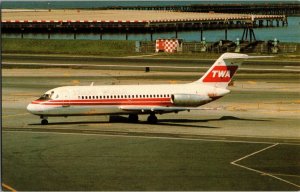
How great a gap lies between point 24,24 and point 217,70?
326 feet

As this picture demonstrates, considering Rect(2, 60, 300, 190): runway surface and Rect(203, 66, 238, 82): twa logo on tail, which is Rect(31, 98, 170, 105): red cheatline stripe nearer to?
Rect(2, 60, 300, 190): runway surface

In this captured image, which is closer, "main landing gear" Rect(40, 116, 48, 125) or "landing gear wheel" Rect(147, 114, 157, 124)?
"main landing gear" Rect(40, 116, 48, 125)

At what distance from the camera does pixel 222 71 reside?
60.4 metres

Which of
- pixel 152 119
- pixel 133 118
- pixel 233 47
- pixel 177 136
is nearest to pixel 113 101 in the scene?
pixel 133 118

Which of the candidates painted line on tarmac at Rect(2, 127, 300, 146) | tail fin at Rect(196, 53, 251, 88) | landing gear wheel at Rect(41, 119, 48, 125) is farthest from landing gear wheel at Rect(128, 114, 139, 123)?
landing gear wheel at Rect(41, 119, 48, 125)

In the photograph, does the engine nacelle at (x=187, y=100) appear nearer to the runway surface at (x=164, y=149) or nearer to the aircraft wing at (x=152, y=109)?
the aircraft wing at (x=152, y=109)

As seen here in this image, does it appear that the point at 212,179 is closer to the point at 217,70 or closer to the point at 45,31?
the point at 217,70

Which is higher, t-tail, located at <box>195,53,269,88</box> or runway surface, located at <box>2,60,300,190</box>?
t-tail, located at <box>195,53,269,88</box>

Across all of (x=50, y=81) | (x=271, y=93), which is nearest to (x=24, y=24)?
(x=50, y=81)

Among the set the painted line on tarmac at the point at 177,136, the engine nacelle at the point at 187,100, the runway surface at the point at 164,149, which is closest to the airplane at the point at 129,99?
the engine nacelle at the point at 187,100

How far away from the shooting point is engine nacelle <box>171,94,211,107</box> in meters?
57.9

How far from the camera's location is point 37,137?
5250cm

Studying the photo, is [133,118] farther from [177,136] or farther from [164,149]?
[164,149]

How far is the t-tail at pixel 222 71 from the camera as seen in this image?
2362 inches
